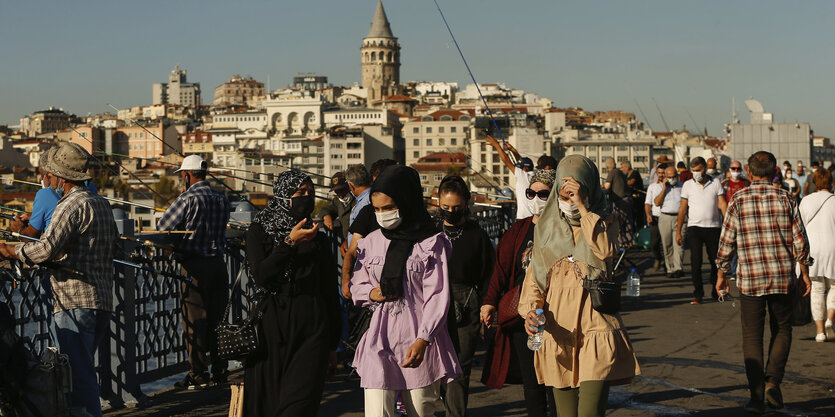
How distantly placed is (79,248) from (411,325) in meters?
1.92

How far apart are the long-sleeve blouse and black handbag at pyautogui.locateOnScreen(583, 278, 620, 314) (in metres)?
0.05

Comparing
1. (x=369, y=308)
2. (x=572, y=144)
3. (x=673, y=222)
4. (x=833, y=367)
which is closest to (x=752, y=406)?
(x=833, y=367)

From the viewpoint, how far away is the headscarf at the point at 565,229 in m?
4.78

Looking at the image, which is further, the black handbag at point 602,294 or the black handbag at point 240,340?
the black handbag at point 240,340

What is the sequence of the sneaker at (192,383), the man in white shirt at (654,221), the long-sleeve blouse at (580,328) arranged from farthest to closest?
1. the man in white shirt at (654,221)
2. the sneaker at (192,383)
3. the long-sleeve blouse at (580,328)

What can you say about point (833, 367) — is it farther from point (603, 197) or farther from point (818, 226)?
point (603, 197)

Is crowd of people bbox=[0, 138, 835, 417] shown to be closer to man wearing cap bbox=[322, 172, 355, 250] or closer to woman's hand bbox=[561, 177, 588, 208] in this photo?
woman's hand bbox=[561, 177, 588, 208]

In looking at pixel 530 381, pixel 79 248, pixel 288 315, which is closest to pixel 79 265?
pixel 79 248

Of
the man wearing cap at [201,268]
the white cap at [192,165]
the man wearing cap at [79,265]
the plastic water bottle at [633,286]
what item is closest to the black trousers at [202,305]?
the man wearing cap at [201,268]

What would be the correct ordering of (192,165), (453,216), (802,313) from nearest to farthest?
(453,216), (192,165), (802,313)

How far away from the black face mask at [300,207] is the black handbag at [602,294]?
123 centimetres

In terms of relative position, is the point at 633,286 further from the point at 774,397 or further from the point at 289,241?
the point at 289,241

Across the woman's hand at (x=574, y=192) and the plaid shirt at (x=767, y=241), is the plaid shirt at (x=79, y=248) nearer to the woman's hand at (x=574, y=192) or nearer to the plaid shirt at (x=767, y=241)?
the woman's hand at (x=574, y=192)

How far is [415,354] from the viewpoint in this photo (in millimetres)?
4504
